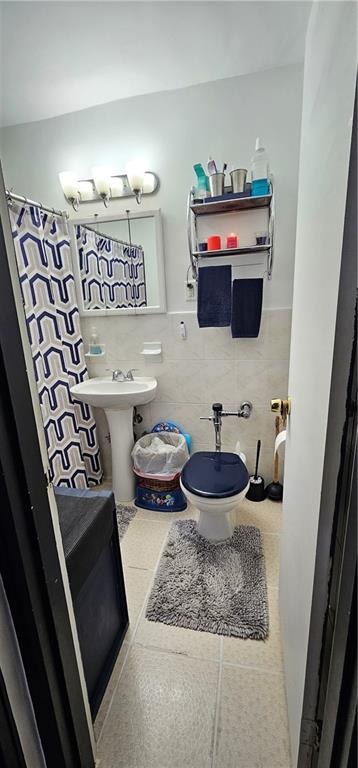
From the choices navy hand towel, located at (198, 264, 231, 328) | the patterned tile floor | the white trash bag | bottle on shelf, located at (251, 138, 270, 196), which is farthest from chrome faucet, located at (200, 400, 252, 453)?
bottle on shelf, located at (251, 138, 270, 196)

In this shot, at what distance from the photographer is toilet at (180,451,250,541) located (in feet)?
4.78

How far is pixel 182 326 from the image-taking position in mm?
1964

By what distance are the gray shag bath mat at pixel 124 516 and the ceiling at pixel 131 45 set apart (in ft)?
8.15

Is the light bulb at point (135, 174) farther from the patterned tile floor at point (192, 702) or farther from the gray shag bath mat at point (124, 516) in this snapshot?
the patterned tile floor at point (192, 702)

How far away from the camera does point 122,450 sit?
2.04 m

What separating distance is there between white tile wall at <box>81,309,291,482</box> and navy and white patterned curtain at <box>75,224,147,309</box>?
132 millimetres

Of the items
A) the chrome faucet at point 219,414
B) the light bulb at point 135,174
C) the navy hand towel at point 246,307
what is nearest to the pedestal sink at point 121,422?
the chrome faucet at point 219,414

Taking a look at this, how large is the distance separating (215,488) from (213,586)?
1.44 ft

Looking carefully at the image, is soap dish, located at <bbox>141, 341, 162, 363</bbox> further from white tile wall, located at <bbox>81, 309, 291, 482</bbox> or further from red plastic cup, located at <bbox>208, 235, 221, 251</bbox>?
red plastic cup, located at <bbox>208, 235, 221, 251</bbox>

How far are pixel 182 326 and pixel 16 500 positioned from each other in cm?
159

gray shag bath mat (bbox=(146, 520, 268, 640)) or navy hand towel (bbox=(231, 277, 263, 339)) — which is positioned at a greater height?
navy hand towel (bbox=(231, 277, 263, 339))

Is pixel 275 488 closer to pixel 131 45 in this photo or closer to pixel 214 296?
pixel 214 296

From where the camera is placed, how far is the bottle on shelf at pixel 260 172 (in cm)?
160

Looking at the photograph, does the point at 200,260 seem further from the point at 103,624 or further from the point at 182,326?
the point at 103,624
